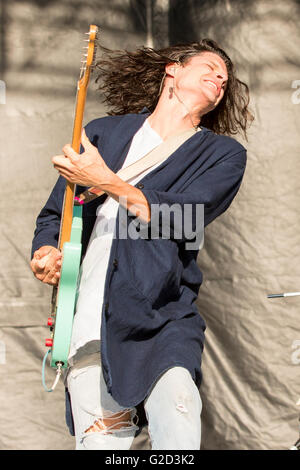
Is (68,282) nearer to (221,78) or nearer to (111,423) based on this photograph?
(111,423)

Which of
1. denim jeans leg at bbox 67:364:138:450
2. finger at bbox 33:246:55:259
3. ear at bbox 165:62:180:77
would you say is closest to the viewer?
denim jeans leg at bbox 67:364:138:450

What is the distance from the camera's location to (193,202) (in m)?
2.45

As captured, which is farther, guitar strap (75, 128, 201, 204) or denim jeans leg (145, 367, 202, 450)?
guitar strap (75, 128, 201, 204)

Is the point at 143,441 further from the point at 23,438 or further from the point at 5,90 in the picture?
the point at 5,90

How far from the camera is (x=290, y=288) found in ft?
12.3

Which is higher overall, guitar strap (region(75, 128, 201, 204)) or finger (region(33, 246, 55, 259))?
guitar strap (region(75, 128, 201, 204))

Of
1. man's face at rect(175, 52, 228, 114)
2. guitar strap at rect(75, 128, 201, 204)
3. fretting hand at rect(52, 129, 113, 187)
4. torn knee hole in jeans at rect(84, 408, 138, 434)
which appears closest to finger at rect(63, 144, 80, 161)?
fretting hand at rect(52, 129, 113, 187)

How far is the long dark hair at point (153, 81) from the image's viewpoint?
3.01 meters

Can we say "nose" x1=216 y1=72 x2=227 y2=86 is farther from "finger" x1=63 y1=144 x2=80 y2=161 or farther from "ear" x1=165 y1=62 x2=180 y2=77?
"finger" x1=63 y1=144 x2=80 y2=161

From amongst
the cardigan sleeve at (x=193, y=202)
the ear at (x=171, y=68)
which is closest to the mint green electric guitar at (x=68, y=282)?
the cardigan sleeve at (x=193, y=202)

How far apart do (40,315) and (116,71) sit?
61.5 inches

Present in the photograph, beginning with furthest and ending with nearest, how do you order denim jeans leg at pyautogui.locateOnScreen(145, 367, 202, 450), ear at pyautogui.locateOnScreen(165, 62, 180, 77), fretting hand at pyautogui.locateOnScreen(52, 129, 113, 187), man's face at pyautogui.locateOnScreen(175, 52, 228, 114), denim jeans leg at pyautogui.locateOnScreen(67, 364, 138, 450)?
ear at pyautogui.locateOnScreen(165, 62, 180, 77) → man's face at pyautogui.locateOnScreen(175, 52, 228, 114) → denim jeans leg at pyautogui.locateOnScreen(67, 364, 138, 450) → fretting hand at pyautogui.locateOnScreen(52, 129, 113, 187) → denim jeans leg at pyautogui.locateOnScreen(145, 367, 202, 450)

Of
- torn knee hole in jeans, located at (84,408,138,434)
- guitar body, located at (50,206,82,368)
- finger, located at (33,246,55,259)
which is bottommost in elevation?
torn knee hole in jeans, located at (84,408,138,434)

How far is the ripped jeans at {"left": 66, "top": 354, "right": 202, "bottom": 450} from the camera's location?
2232mm
